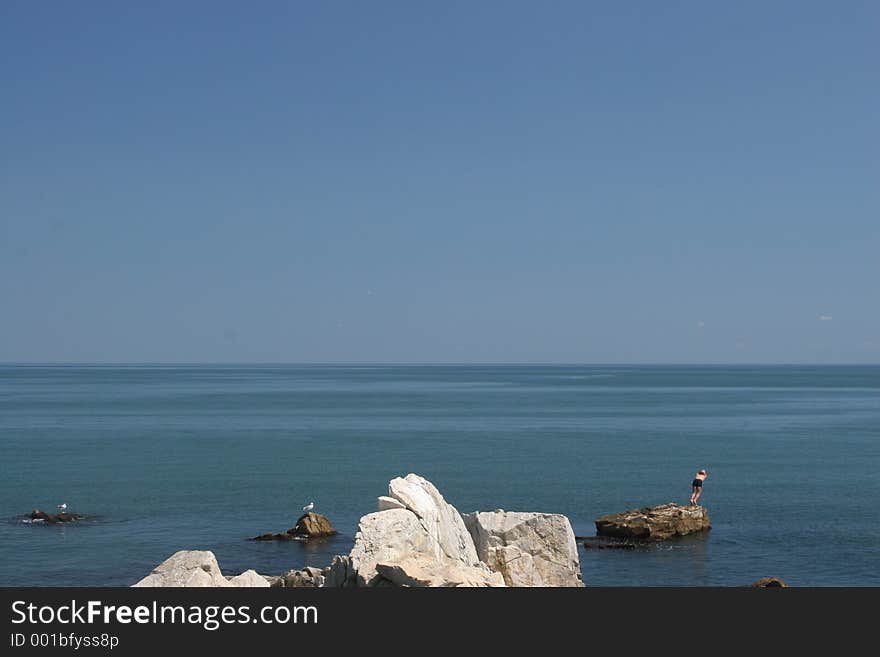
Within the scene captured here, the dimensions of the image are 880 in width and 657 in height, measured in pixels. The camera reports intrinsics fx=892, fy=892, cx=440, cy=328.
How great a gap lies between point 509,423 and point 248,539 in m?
75.1

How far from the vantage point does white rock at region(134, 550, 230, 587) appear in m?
21.5

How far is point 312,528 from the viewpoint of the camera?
150 feet

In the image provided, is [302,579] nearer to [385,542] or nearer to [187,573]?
[385,542]

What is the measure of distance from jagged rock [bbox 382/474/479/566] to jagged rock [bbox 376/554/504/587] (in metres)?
1.94

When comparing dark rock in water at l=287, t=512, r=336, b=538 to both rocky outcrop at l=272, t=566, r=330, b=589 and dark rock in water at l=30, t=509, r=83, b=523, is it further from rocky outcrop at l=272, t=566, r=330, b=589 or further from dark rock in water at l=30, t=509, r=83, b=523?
dark rock in water at l=30, t=509, r=83, b=523

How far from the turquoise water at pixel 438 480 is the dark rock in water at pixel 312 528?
923 millimetres

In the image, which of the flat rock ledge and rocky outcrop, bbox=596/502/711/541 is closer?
rocky outcrop, bbox=596/502/711/541

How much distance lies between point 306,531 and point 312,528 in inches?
13.1

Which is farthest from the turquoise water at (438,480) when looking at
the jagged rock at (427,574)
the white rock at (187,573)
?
the jagged rock at (427,574)

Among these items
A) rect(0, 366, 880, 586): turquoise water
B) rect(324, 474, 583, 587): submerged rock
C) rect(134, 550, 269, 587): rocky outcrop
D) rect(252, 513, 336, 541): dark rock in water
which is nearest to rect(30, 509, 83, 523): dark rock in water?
rect(0, 366, 880, 586): turquoise water

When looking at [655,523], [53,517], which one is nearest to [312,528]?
[53,517]

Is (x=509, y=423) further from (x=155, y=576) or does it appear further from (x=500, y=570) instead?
(x=155, y=576)

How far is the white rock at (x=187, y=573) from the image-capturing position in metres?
21.5
